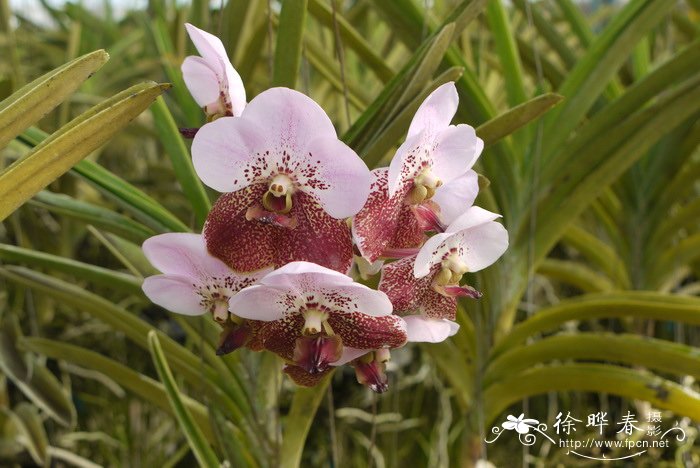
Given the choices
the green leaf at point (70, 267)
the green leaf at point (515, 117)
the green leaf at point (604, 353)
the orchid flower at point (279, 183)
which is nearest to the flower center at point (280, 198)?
the orchid flower at point (279, 183)

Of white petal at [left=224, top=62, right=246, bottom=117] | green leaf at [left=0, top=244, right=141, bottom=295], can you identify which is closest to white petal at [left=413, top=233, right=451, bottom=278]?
white petal at [left=224, top=62, right=246, bottom=117]

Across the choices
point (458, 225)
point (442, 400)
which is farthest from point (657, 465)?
point (458, 225)

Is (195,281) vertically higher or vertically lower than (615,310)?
lower

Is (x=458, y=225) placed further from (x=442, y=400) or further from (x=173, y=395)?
(x=442, y=400)

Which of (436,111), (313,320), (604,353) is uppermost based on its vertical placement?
(604,353)

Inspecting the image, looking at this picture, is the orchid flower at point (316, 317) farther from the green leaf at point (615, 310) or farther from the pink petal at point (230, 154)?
the green leaf at point (615, 310)

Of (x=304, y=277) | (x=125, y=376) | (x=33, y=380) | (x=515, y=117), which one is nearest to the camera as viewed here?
(x=304, y=277)

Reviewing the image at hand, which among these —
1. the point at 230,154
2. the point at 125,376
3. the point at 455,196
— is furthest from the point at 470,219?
the point at 125,376

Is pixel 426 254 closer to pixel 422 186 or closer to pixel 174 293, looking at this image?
pixel 422 186
